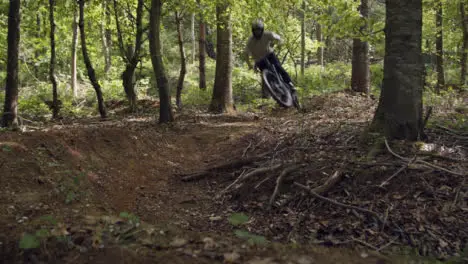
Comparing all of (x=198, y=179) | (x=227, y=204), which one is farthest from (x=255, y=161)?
(x=227, y=204)

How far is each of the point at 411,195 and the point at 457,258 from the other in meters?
1.05

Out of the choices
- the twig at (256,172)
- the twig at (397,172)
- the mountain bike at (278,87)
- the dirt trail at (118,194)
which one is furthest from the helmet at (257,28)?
the twig at (397,172)

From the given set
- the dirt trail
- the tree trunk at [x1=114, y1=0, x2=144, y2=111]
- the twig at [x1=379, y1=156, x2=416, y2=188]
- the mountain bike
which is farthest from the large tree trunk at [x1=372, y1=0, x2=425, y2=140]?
the tree trunk at [x1=114, y1=0, x2=144, y2=111]

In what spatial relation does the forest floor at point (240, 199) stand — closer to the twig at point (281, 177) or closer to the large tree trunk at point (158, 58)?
the twig at point (281, 177)

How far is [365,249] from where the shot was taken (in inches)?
131

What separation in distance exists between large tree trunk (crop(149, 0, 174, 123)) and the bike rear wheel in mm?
2755

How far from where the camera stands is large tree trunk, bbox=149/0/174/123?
9625 millimetres

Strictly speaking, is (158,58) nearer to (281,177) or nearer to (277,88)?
(277,88)

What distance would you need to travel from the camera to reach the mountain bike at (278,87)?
1084 centimetres

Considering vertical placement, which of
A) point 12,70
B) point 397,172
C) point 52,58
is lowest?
point 397,172

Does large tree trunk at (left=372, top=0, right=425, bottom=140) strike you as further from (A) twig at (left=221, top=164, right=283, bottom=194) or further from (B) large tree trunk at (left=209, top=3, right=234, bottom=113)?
(B) large tree trunk at (left=209, top=3, right=234, bottom=113)

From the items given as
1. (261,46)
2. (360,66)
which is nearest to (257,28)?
(261,46)

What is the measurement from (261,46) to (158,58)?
273 cm

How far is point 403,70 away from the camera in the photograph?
5.06m
